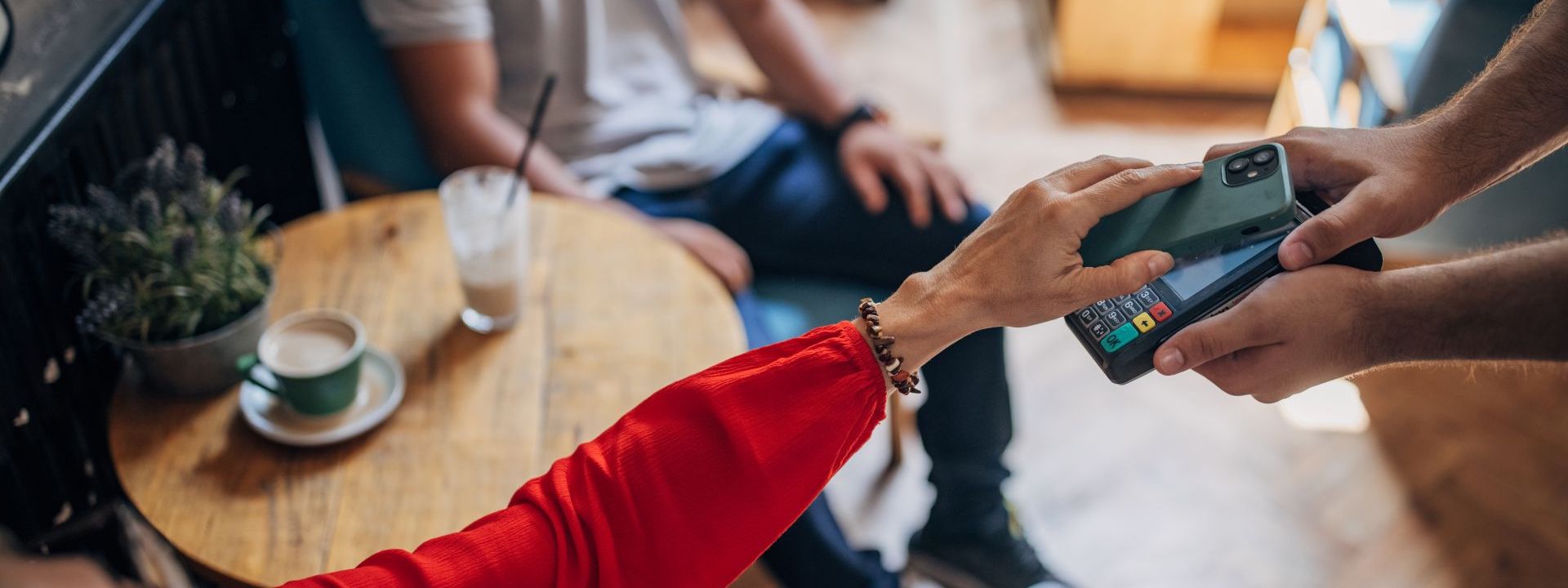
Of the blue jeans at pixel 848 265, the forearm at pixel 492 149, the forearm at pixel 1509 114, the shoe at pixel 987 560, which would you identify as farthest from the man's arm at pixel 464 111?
the forearm at pixel 1509 114

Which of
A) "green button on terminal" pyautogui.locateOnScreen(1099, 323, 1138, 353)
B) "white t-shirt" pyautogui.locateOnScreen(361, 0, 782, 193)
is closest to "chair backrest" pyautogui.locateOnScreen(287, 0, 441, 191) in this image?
"white t-shirt" pyautogui.locateOnScreen(361, 0, 782, 193)

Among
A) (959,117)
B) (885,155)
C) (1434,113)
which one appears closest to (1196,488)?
(885,155)

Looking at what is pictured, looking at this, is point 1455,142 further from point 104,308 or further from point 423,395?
point 104,308

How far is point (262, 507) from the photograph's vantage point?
0.84 metres

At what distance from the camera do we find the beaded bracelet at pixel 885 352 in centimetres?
69

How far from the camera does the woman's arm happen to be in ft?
2.11

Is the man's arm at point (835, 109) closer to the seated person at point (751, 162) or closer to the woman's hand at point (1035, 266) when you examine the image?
the seated person at point (751, 162)

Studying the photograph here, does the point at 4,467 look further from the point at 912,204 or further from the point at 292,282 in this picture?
the point at 912,204

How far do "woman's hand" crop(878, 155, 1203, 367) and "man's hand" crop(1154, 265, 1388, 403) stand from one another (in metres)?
0.06

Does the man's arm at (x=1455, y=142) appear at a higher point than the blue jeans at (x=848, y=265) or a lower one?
higher

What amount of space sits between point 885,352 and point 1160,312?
0.55 feet

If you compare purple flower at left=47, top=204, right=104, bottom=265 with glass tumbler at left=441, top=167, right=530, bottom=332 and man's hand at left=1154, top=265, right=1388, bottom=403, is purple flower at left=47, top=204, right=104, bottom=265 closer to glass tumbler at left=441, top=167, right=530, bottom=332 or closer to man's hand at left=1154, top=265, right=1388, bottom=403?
glass tumbler at left=441, top=167, right=530, bottom=332

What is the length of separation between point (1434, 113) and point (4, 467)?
1099 millimetres

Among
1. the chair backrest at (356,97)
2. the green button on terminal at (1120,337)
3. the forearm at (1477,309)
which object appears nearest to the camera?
the forearm at (1477,309)
